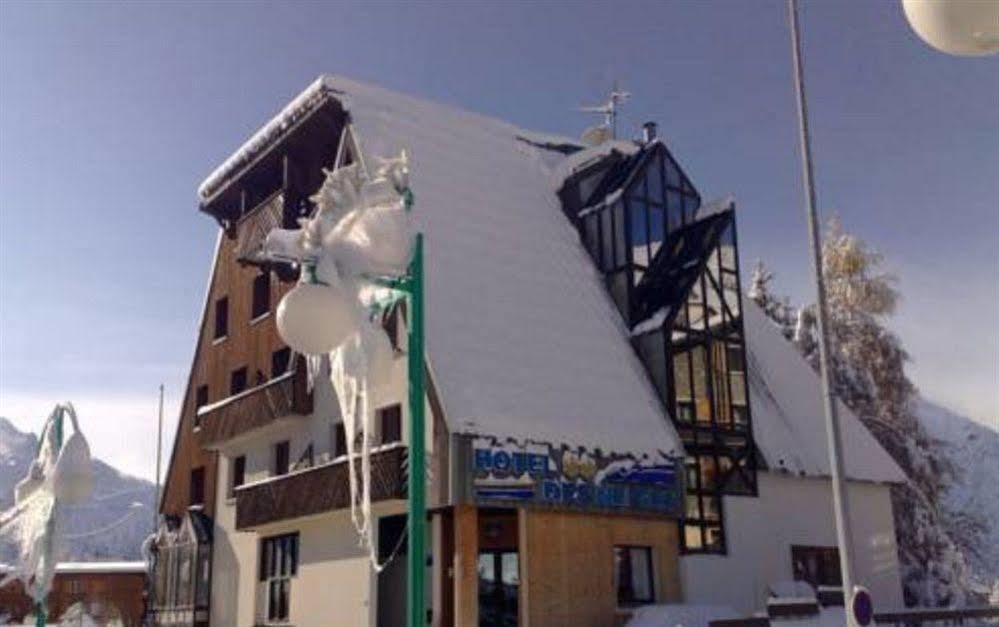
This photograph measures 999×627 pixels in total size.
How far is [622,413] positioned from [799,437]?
6.80 m

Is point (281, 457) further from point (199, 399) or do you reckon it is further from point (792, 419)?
point (792, 419)

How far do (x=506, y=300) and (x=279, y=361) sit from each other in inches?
289

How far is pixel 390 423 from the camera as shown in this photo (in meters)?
23.3

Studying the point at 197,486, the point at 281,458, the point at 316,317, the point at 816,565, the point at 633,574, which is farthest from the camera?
the point at 197,486

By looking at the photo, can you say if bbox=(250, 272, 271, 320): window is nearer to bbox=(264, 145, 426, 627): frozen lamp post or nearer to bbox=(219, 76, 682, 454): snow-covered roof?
bbox=(219, 76, 682, 454): snow-covered roof

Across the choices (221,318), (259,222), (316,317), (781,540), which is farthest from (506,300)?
(316,317)

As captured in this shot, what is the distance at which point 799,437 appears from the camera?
27.5 meters

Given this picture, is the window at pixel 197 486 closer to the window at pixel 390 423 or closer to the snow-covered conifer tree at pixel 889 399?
the window at pixel 390 423

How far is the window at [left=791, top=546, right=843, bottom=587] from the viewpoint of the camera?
85.0 ft

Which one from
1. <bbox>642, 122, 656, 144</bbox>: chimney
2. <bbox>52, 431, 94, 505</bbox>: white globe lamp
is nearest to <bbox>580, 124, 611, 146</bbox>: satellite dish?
<bbox>642, 122, 656, 144</bbox>: chimney

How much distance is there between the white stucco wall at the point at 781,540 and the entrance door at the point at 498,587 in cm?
444

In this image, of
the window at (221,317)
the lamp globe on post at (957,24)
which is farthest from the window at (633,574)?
the lamp globe on post at (957,24)

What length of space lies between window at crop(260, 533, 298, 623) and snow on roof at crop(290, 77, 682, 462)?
783 centimetres

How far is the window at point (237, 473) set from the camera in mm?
29828
